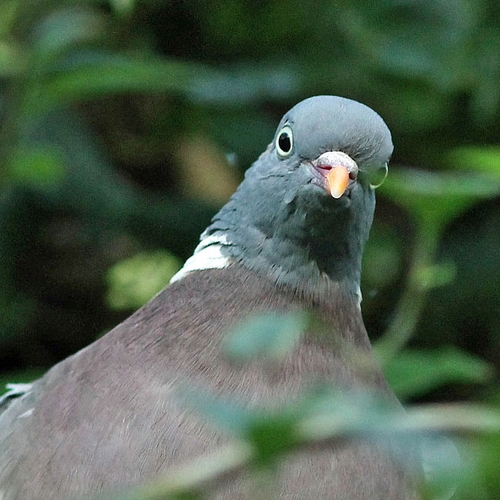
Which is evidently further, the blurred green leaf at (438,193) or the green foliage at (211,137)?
the green foliage at (211,137)

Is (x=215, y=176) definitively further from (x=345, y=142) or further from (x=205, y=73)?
(x=345, y=142)

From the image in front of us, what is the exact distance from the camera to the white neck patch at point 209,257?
2299mm

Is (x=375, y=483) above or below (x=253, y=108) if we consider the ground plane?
below

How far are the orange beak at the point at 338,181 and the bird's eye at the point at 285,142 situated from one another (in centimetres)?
21

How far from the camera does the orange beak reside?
2.05 m

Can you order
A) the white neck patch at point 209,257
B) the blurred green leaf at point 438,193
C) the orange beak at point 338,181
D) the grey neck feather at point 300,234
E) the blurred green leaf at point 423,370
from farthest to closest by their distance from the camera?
the blurred green leaf at point 423,370 → the white neck patch at point 209,257 → the grey neck feather at point 300,234 → the orange beak at point 338,181 → the blurred green leaf at point 438,193

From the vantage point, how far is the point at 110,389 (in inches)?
79.3

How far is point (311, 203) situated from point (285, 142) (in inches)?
7.7

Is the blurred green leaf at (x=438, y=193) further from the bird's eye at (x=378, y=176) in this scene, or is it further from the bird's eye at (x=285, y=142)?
the bird's eye at (x=285, y=142)

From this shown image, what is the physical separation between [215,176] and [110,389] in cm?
220

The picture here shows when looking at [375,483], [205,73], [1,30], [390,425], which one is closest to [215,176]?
[205,73]

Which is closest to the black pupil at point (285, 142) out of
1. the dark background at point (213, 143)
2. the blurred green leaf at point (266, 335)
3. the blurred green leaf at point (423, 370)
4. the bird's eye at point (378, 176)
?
the bird's eye at point (378, 176)

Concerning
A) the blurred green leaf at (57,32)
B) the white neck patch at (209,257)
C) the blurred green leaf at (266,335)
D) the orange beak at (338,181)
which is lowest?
the blurred green leaf at (266,335)

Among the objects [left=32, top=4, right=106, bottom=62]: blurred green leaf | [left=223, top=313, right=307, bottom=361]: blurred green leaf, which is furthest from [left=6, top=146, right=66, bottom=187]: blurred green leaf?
[left=223, top=313, right=307, bottom=361]: blurred green leaf
